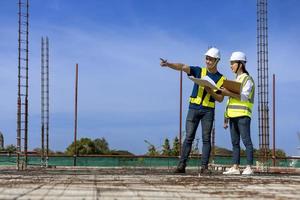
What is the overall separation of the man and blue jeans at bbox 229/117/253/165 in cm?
36

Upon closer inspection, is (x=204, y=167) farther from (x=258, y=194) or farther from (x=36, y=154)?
(x=36, y=154)

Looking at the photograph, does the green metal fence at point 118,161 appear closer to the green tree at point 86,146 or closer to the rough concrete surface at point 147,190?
the rough concrete surface at point 147,190

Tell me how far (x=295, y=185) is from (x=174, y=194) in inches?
66.0

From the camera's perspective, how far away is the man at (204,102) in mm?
8492

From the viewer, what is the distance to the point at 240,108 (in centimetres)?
832

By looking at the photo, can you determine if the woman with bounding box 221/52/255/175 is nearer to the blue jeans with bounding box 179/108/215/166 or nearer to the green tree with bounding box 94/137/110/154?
the blue jeans with bounding box 179/108/215/166

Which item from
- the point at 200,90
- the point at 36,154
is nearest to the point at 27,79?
the point at 36,154

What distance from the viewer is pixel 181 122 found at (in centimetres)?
1761

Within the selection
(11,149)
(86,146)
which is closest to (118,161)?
(11,149)

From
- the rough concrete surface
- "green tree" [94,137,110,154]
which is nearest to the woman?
the rough concrete surface

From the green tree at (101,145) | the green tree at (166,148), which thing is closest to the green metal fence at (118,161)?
the green tree at (166,148)

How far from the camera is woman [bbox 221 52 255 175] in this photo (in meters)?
8.23

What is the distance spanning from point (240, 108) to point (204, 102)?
564mm

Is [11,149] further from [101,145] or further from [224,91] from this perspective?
[224,91]
